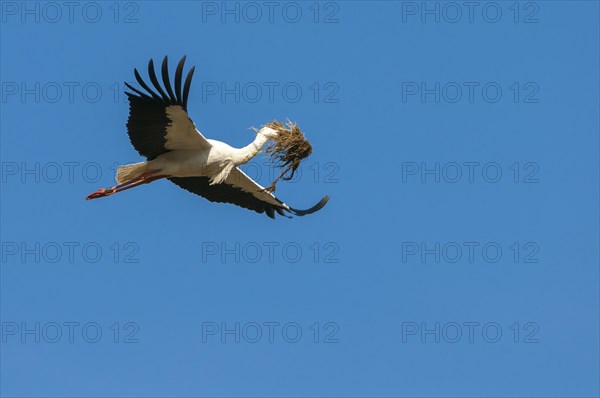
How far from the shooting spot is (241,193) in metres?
29.9

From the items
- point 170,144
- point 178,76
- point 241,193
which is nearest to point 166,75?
point 178,76

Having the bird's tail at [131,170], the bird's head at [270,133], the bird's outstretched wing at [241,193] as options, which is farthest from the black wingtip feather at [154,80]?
the bird's outstretched wing at [241,193]

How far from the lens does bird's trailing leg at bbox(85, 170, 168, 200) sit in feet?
92.4

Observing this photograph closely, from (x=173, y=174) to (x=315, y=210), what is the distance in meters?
2.54

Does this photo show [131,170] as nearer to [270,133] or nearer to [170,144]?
[170,144]

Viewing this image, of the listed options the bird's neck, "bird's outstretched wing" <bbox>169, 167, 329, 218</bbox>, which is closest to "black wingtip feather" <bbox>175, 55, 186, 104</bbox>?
the bird's neck

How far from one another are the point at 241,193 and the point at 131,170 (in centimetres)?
244

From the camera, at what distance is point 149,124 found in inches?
1088

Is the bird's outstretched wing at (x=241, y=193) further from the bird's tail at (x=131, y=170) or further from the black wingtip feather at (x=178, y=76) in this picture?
the black wingtip feather at (x=178, y=76)

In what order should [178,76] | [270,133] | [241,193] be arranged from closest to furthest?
[178,76]
[270,133]
[241,193]

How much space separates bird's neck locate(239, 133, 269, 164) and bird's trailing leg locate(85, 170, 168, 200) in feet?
4.31

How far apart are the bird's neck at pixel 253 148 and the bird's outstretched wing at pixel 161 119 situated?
52cm

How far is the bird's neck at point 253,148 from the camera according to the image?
27734mm

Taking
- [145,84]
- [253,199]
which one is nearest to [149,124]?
[145,84]
